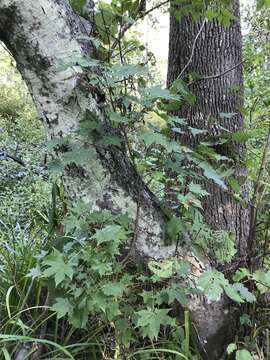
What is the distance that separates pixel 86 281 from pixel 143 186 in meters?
0.53

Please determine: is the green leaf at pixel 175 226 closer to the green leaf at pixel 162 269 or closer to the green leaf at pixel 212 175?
the green leaf at pixel 162 269

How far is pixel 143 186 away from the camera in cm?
173

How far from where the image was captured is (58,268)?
4.15ft

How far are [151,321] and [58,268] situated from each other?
366mm

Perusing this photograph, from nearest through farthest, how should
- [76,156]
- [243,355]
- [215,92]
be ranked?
[76,156], [243,355], [215,92]

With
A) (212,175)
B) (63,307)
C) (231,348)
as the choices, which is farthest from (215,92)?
(63,307)

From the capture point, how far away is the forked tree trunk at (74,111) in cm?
150

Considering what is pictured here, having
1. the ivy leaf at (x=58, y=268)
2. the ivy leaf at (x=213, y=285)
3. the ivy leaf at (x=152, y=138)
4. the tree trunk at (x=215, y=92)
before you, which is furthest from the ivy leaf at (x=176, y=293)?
the tree trunk at (x=215, y=92)

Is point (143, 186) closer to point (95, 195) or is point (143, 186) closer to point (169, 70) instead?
point (95, 195)

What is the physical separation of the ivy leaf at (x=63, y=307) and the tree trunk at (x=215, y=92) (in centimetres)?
104

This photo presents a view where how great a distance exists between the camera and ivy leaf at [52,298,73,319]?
1319 millimetres

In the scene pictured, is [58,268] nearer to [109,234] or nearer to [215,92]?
[109,234]

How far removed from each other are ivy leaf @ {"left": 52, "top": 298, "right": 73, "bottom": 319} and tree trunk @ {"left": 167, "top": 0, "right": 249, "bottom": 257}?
40.8 inches

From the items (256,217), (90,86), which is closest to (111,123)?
(90,86)
